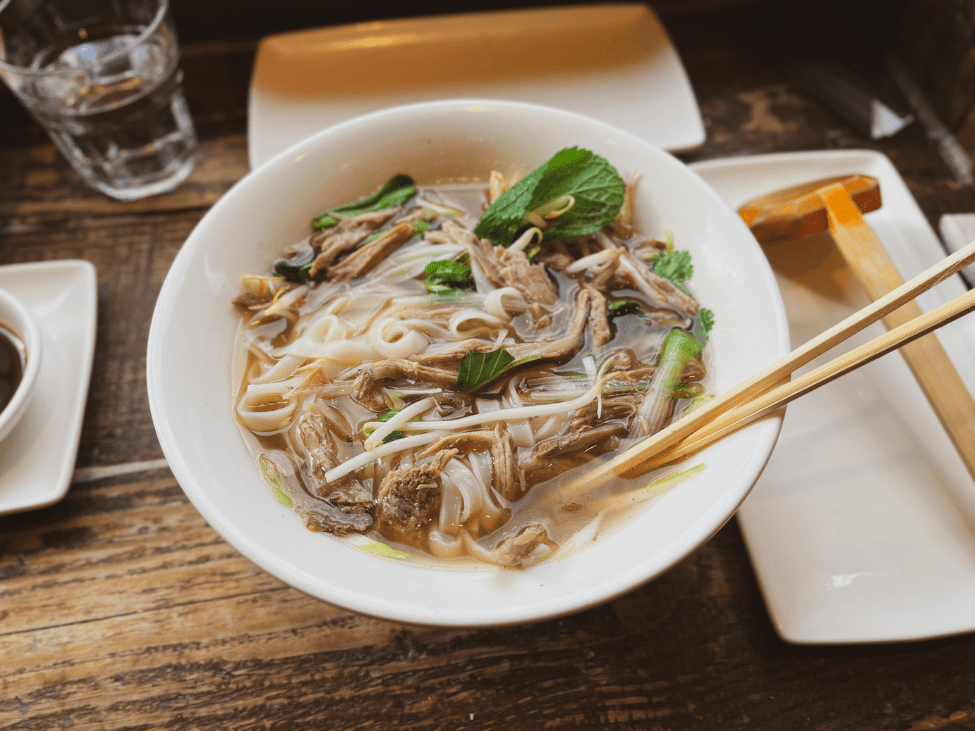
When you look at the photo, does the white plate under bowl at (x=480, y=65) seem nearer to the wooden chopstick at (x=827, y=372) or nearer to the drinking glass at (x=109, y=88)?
the drinking glass at (x=109, y=88)

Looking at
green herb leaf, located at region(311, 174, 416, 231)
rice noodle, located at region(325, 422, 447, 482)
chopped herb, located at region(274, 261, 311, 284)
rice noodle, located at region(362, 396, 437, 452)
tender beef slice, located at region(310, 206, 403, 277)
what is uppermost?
green herb leaf, located at region(311, 174, 416, 231)

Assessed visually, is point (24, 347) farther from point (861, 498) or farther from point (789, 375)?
point (861, 498)

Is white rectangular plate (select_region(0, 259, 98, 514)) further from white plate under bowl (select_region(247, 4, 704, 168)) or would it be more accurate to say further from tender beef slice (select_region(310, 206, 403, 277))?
white plate under bowl (select_region(247, 4, 704, 168))

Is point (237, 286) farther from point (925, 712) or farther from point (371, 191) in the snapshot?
point (925, 712)

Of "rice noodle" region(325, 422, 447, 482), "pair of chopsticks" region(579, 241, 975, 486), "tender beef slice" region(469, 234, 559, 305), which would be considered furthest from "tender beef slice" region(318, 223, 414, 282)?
"pair of chopsticks" region(579, 241, 975, 486)

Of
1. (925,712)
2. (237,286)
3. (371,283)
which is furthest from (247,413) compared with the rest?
(925,712)

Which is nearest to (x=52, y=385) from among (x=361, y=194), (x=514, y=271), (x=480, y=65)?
(x=361, y=194)
